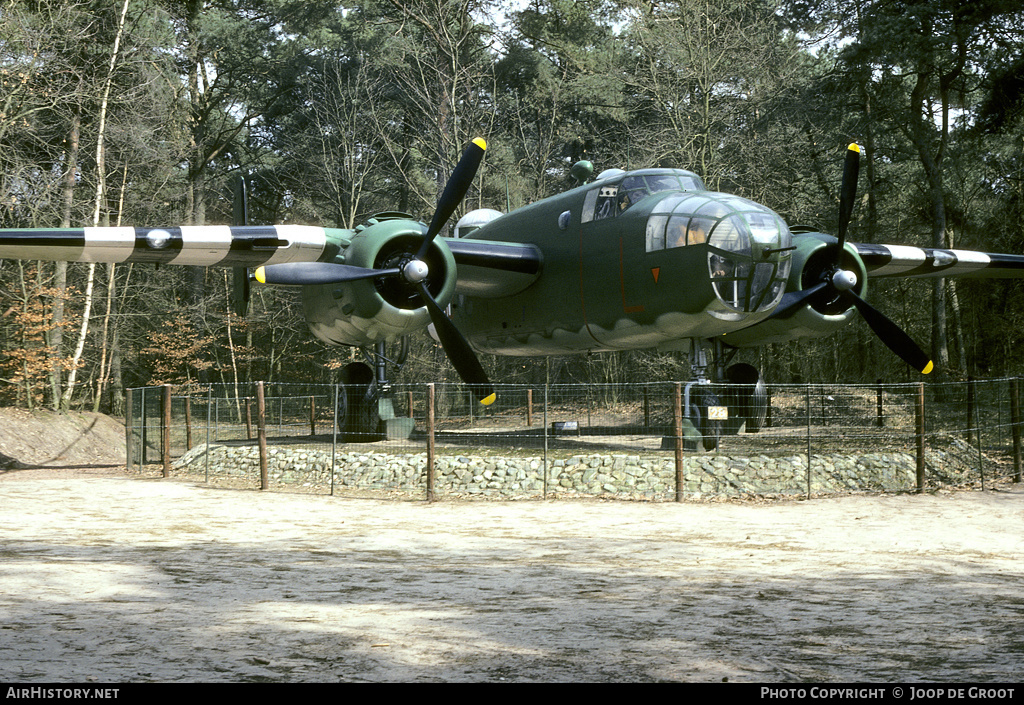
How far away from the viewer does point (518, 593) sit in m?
6.72

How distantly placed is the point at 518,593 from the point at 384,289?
9.02 meters

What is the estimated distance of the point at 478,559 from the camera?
8367 millimetres

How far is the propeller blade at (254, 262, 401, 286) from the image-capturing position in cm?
1388

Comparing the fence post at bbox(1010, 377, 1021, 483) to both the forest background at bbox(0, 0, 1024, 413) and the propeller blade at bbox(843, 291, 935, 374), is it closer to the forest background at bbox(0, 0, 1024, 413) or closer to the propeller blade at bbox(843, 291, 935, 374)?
the propeller blade at bbox(843, 291, 935, 374)

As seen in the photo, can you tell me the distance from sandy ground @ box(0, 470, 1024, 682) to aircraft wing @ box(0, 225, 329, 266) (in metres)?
4.51

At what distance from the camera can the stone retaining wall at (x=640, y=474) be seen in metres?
12.8

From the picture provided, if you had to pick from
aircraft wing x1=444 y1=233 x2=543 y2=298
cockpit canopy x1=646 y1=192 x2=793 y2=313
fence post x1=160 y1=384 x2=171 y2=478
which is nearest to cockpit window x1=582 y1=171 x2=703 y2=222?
cockpit canopy x1=646 y1=192 x2=793 y2=313

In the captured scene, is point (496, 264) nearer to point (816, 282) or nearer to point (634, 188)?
point (634, 188)

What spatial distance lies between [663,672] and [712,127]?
25.2 m

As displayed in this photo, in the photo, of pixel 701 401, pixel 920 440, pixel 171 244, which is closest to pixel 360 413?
pixel 171 244

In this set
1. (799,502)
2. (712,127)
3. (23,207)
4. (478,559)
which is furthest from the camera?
(712,127)

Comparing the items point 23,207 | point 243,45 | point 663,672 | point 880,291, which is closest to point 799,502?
point 663,672

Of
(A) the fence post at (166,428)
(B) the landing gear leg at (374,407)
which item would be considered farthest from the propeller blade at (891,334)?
(A) the fence post at (166,428)

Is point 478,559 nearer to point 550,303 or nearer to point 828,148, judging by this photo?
point 550,303
